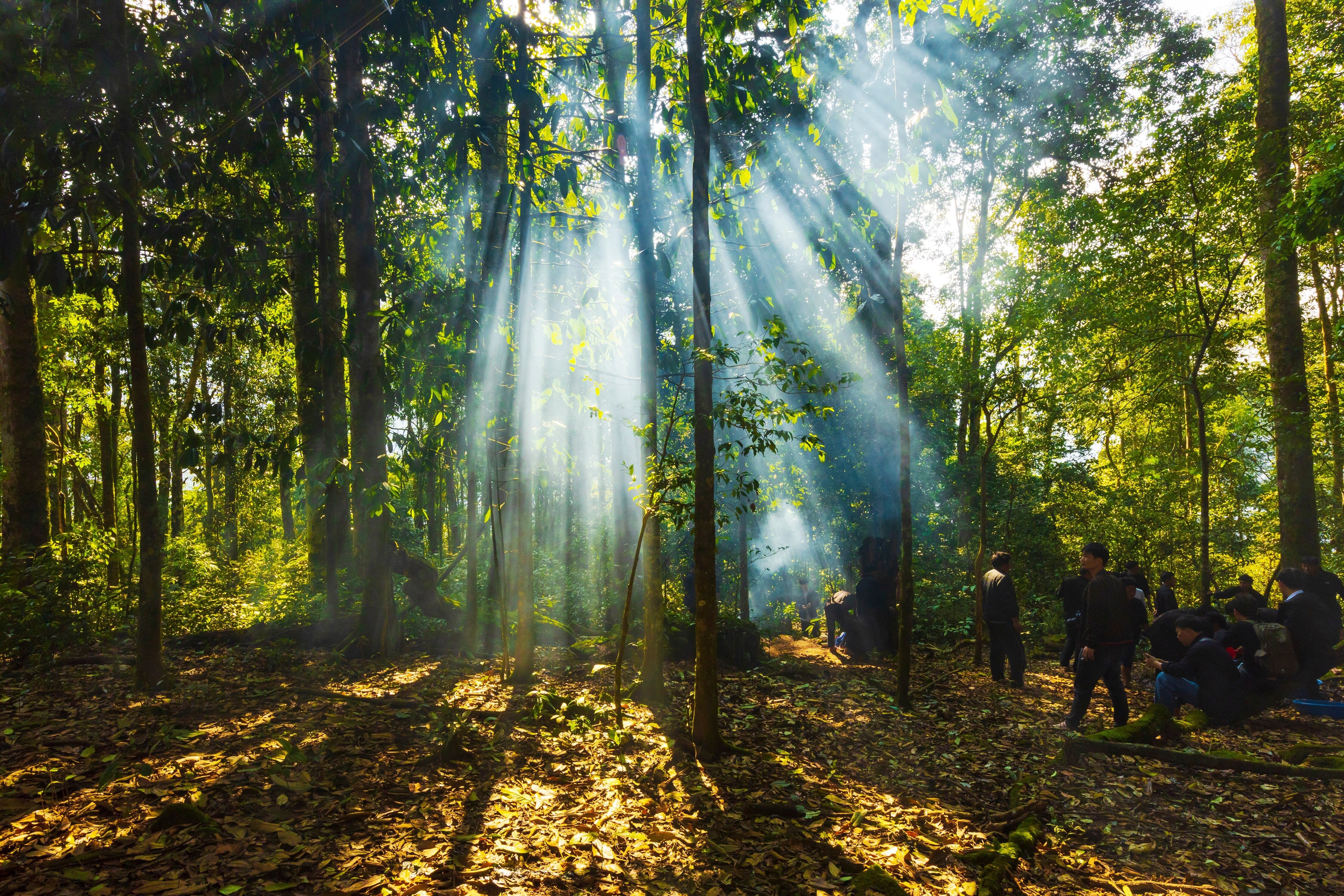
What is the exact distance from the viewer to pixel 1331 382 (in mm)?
17031

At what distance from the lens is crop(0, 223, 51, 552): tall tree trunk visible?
25.0 feet

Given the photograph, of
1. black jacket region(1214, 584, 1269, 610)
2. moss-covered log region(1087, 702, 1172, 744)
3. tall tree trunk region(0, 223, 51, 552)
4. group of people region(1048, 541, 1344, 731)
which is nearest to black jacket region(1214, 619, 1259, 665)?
group of people region(1048, 541, 1344, 731)

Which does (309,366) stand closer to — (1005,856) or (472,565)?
(472,565)

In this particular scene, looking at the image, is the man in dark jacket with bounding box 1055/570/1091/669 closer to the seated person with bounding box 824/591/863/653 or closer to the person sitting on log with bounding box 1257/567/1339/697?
the person sitting on log with bounding box 1257/567/1339/697

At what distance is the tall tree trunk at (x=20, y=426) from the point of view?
25.0 ft

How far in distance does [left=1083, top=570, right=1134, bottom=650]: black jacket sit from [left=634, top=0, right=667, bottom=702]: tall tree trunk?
4595 millimetres

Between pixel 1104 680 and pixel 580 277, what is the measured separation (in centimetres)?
798

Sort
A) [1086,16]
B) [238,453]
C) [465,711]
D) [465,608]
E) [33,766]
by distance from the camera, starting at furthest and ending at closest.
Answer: [1086,16]
[465,608]
[238,453]
[465,711]
[33,766]

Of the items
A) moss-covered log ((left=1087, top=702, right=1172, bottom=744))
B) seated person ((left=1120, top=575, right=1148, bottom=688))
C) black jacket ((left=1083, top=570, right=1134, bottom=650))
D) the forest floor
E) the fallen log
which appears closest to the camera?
the forest floor

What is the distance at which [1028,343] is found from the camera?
10.9 meters

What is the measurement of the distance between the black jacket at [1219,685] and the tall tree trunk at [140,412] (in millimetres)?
10650

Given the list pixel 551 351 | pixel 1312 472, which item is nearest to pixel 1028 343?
pixel 1312 472

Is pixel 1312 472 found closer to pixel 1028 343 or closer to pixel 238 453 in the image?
pixel 1028 343

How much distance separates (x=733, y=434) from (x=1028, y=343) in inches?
365
